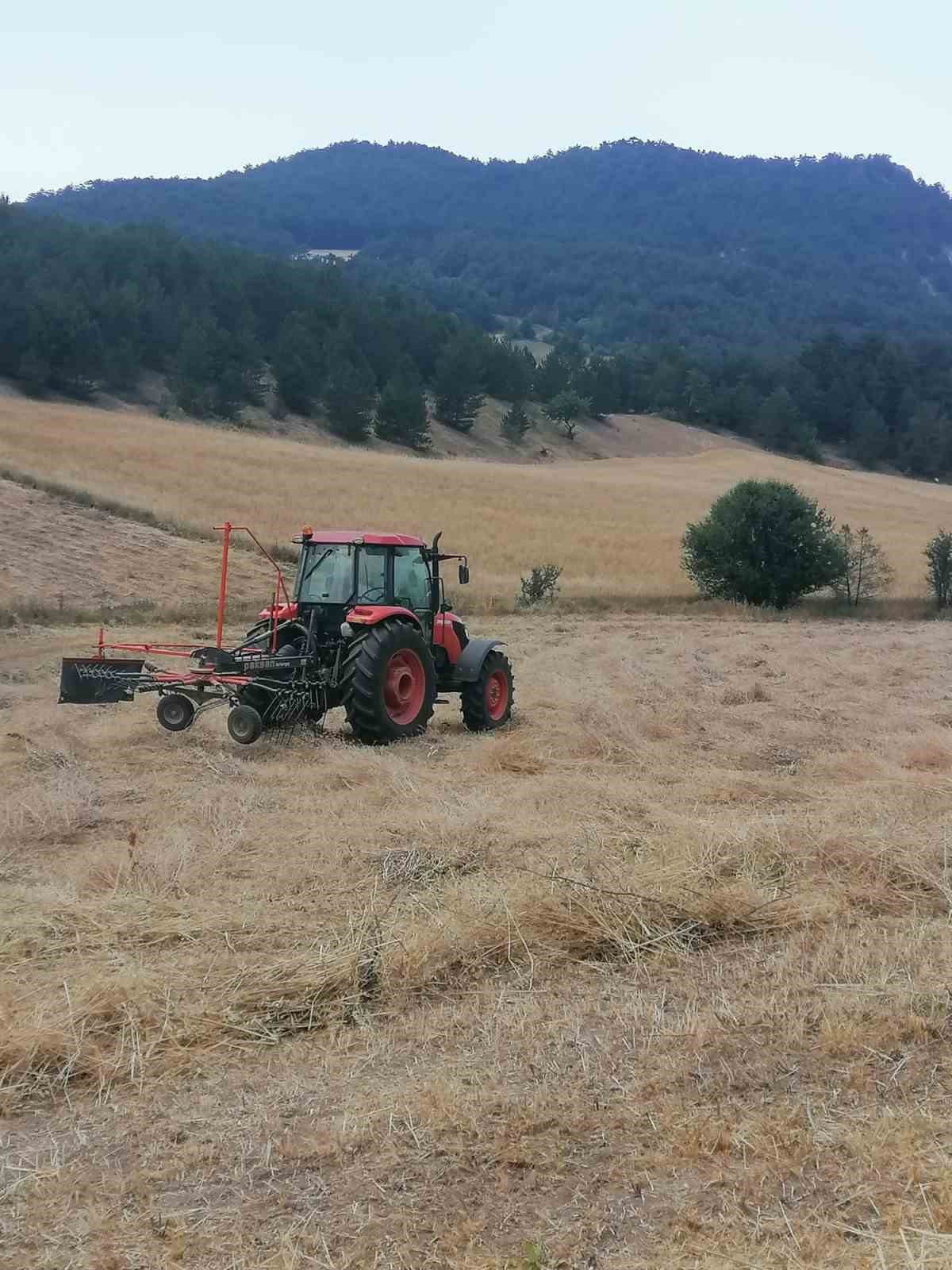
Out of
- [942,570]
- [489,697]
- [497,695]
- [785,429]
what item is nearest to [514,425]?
[785,429]

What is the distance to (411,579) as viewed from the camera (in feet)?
38.9

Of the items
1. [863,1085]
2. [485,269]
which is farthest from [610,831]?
[485,269]

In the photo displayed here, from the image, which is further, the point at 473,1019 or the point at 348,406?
the point at 348,406

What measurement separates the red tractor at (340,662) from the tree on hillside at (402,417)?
55.0 metres

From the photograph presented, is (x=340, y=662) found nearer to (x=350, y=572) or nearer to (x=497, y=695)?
(x=350, y=572)

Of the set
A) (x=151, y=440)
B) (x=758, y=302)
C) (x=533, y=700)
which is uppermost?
(x=758, y=302)

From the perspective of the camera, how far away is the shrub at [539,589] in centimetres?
2834

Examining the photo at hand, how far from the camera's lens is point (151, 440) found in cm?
4562

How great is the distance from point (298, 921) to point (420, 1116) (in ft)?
6.41

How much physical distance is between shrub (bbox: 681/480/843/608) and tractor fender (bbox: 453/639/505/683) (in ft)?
65.2

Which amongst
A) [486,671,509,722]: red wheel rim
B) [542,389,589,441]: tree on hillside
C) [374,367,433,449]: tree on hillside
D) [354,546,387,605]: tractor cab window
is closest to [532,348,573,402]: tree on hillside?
[542,389,589,441]: tree on hillside

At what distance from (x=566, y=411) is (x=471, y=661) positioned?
65393 millimetres

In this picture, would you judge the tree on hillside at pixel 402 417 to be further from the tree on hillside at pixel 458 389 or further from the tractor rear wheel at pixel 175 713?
the tractor rear wheel at pixel 175 713

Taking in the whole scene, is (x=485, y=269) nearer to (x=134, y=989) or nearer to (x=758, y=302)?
(x=758, y=302)
